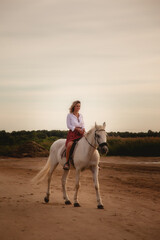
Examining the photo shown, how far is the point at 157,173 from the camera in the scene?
17344 mm

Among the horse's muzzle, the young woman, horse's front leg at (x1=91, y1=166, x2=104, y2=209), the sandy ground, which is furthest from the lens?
the young woman

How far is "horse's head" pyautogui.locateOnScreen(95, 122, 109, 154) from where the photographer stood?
350 inches

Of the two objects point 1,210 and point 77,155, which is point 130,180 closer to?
point 77,155

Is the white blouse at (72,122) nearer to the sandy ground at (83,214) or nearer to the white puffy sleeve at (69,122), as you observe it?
the white puffy sleeve at (69,122)

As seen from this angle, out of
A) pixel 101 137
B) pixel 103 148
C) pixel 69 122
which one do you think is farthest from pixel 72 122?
pixel 103 148

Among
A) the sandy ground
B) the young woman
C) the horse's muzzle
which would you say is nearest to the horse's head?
the horse's muzzle

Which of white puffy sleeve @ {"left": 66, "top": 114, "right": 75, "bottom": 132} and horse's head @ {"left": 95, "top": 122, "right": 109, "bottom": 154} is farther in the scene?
white puffy sleeve @ {"left": 66, "top": 114, "right": 75, "bottom": 132}

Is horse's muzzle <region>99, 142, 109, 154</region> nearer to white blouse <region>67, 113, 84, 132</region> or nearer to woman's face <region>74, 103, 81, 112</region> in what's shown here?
white blouse <region>67, 113, 84, 132</region>

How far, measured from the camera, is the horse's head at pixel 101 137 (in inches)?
350

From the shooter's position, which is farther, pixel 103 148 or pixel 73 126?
pixel 73 126

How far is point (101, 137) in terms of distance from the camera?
29.8 feet

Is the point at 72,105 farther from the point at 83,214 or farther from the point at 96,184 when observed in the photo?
the point at 83,214

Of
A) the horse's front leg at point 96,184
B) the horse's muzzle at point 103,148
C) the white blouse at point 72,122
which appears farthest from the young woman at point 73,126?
the horse's muzzle at point 103,148

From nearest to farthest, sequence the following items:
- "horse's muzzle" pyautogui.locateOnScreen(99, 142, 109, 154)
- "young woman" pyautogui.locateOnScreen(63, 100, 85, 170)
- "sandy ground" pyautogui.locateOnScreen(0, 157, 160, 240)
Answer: "sandy ground" pyautogui.locateOnScreen(0, 157, 160, 240)
"horse's muzzle" pyautogui.locateOnScreen(99, 142, 109, 154)
"young woman" pyautogui.locateOnScreen(63, 100, 85, 170)
